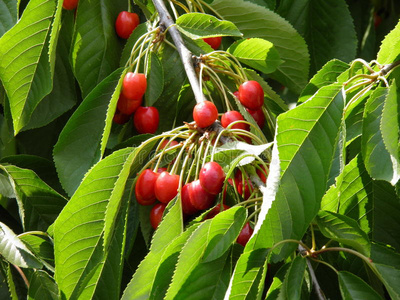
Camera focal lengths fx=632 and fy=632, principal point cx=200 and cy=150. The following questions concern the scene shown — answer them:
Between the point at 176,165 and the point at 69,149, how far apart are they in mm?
355

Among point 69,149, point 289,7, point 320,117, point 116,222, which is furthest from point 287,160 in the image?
point 289,7

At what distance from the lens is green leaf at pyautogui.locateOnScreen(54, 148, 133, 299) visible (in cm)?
138

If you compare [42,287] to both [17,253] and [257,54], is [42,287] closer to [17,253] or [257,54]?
[17,253]

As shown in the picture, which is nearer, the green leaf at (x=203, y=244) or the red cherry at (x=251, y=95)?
the green leaf at (x=203, y=244)

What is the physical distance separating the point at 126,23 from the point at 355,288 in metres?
1.02

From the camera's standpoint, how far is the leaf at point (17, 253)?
4.42 ft

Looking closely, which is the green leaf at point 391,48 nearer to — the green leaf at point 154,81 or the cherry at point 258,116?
the cherry at point 258,116

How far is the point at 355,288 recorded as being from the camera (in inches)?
48.5

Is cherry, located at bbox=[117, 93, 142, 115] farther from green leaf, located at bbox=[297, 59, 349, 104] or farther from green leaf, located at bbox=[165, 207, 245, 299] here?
green leaf, located at bbox=[165, 207, 245, 299]

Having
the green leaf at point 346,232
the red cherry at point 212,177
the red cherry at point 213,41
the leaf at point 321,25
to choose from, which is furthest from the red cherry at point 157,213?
the leaf at point 321,25

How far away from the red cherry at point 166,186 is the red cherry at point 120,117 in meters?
0.36

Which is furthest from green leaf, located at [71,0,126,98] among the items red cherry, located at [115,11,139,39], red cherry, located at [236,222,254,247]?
red cherry, located at [236,222,254,247]

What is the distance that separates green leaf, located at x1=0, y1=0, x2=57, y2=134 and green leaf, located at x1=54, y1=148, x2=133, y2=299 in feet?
1.21

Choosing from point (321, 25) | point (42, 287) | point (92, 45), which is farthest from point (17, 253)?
point (321, 25)
